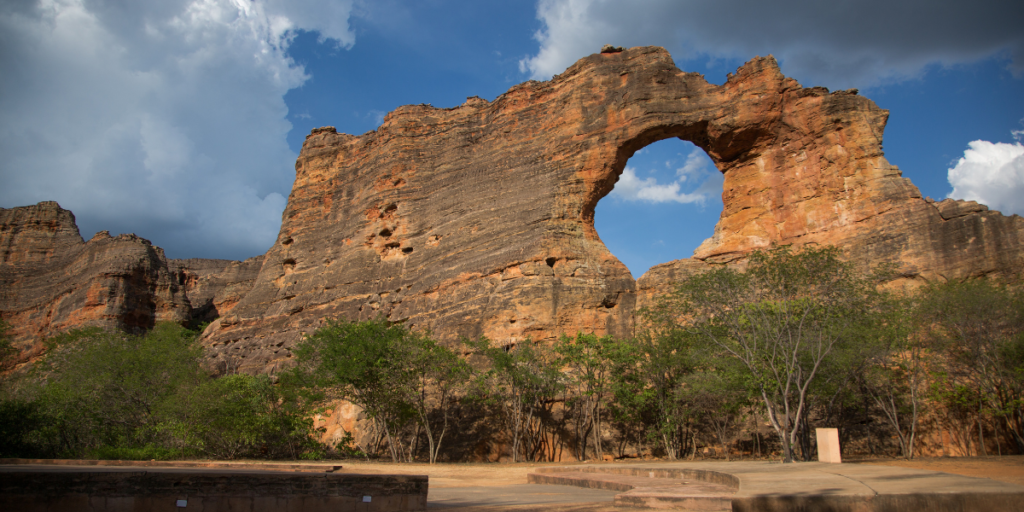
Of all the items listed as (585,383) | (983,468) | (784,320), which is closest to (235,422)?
(585,383)

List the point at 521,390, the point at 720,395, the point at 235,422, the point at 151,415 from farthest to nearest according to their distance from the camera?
the point at 151,415
the point at 521,390
the point at 235,422
the point at 720,395

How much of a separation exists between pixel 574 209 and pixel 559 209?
73 cm

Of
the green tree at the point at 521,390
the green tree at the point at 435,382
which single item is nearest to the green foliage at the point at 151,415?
the green tree at the point at 435,382

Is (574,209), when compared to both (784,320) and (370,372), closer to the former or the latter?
(370,372)

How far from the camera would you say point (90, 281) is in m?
44.2

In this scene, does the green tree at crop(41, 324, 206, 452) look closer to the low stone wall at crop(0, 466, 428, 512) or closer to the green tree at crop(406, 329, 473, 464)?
the green tree at crop(406, 329, 473, 464)

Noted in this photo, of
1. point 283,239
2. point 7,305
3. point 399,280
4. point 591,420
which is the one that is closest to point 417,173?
point 399,280

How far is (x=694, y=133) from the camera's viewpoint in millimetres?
29312

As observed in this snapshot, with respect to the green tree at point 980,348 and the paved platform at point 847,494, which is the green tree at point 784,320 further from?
the paved platform at point 847,494

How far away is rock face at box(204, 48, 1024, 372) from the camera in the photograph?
24719mm

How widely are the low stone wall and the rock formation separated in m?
18.4

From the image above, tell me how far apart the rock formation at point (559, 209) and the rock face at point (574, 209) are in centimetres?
8

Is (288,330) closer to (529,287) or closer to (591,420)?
(529,287)

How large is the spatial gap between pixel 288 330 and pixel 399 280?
769 centimetres
